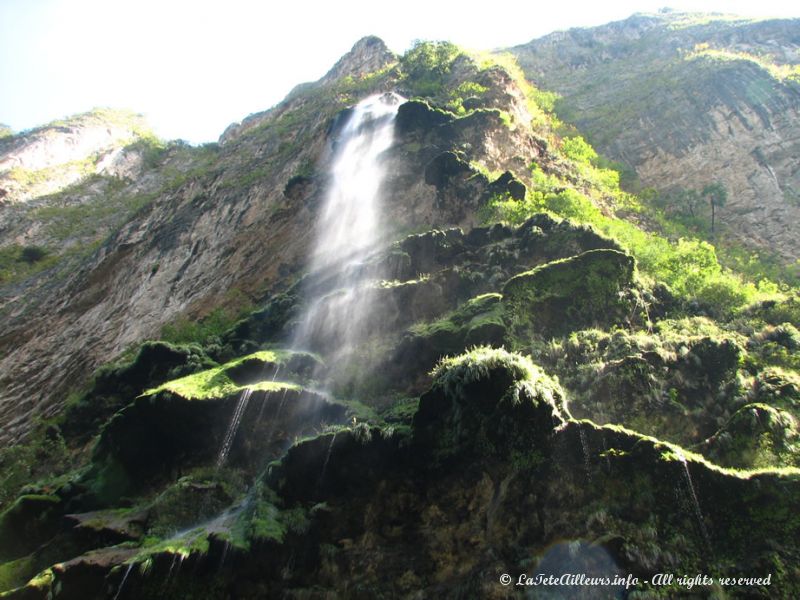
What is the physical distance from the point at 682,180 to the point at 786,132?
23.4 feet

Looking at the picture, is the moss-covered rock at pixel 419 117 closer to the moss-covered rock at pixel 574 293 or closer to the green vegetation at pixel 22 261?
the moss-covered rock at pixel 574 293

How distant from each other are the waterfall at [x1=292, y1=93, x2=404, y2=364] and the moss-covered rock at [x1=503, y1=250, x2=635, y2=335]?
5.05 m

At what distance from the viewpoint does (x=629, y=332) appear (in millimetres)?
15047

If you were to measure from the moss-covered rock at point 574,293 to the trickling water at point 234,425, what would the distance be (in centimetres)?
760

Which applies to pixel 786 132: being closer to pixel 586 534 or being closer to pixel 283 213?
pixel 283 213

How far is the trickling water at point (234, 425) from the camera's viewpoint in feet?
46.5

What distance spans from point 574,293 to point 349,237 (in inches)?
462

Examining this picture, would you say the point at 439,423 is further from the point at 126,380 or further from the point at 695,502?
the point at 126,380

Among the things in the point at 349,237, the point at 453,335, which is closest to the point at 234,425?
the point at 453,335

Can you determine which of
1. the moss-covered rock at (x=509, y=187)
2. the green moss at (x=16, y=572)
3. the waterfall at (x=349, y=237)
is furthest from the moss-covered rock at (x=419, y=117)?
the green moss at (x=16, y=572)

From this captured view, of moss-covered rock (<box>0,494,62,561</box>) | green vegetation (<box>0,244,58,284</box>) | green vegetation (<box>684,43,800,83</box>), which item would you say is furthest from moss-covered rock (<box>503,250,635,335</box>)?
green vegetation (<box>0,244,58,284</box>)

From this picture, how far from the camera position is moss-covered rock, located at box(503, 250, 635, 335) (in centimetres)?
1548

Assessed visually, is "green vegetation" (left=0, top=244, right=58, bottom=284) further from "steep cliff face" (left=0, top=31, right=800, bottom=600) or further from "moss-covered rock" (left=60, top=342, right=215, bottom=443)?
"moss-covered rock" (left=60, top=342, right=215, bottom=443)

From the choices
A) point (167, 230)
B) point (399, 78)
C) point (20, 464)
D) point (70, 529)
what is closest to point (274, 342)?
point (70, 529)
